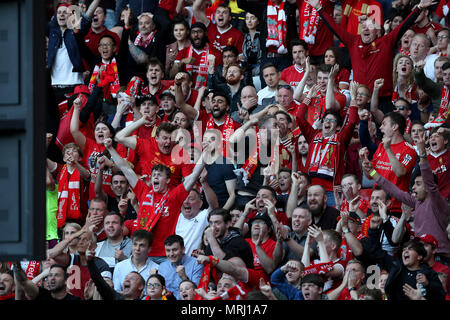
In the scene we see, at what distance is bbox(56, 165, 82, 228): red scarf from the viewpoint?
36.6 feet

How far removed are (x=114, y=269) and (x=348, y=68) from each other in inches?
209

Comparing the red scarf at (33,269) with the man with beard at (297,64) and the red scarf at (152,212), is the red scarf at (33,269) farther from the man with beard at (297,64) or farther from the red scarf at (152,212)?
the man with beard at (297,64)

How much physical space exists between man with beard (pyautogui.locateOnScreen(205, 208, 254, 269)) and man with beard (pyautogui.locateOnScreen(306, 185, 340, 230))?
3.16 feet

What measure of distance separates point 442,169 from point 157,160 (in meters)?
3.36

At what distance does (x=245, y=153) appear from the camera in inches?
430

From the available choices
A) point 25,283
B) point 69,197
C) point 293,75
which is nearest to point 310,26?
point 293,75

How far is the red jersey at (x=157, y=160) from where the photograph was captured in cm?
1062

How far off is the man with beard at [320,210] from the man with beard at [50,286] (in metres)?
2.65

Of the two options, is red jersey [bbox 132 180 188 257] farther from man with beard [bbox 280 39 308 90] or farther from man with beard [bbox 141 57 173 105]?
man with beard [bbox 280 39 308 90]

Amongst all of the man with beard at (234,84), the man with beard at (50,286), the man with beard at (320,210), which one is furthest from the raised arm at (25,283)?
the man with beard at (234,84)

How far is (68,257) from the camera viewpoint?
9.88 meters

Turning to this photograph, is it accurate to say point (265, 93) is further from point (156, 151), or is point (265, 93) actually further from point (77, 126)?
point (77, 126)
